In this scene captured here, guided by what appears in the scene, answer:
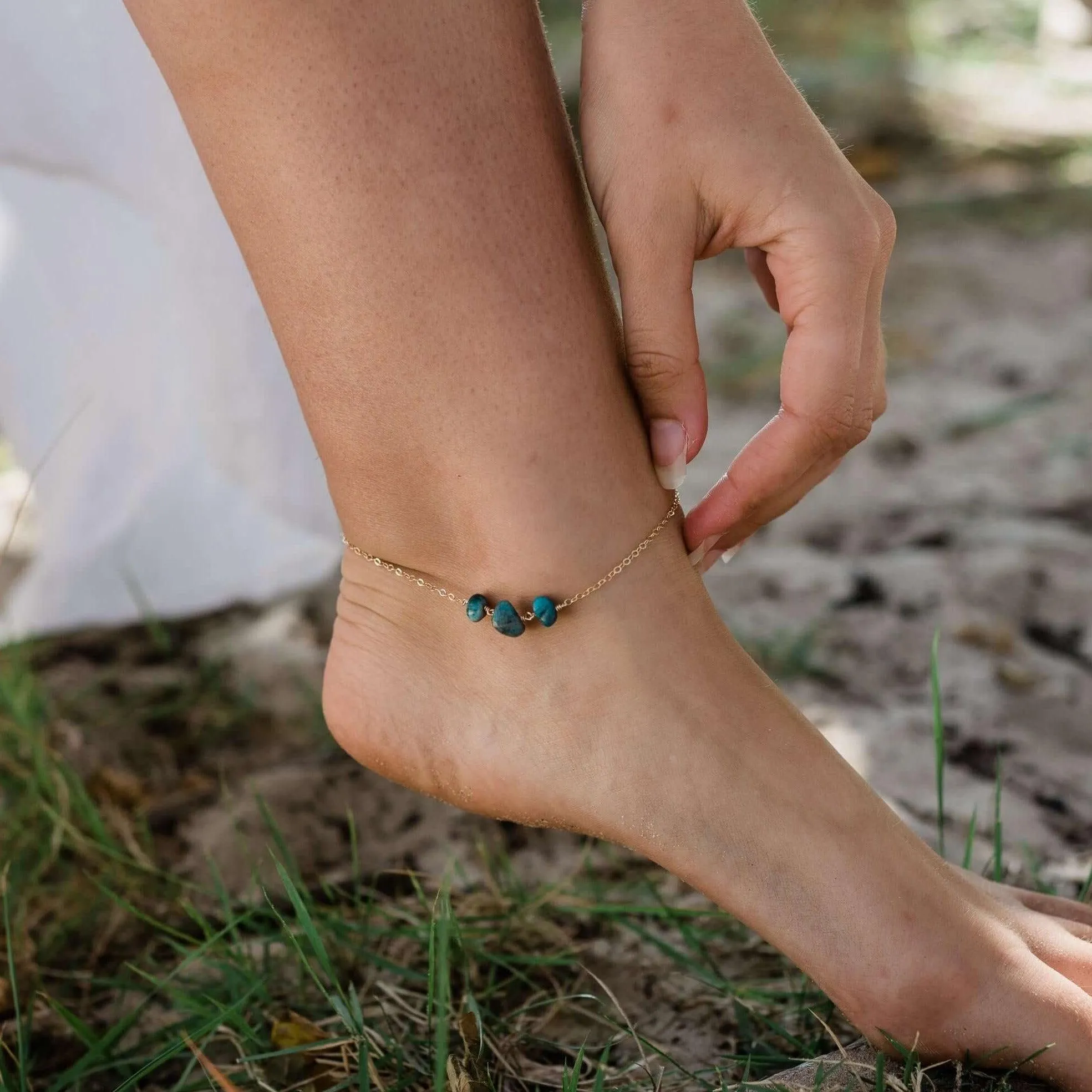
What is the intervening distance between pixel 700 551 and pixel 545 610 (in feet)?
0.56

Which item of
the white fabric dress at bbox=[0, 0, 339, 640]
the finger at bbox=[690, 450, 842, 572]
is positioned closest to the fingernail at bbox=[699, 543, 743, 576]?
the finger at bbox=[690, 450, 842, 572]

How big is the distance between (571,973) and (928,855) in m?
0.35

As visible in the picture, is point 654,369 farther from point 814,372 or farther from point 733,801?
point 733,801

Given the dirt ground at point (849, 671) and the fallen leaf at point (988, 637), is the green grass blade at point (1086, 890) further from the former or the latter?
the fallen leaf at point (988, 637)

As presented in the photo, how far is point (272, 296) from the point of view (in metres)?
0.96

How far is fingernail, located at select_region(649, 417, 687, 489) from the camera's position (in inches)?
39.1

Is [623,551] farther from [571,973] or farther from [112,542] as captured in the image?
[112,542]

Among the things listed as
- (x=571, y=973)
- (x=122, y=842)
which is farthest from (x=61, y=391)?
(x=571, y=973)

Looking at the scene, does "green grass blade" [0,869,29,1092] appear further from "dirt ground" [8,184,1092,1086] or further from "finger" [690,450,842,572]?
"finger" [690,450,842,572]

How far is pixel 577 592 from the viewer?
3.21 ft

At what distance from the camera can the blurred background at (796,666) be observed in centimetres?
124

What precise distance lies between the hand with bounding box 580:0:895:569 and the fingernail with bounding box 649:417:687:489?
3cm

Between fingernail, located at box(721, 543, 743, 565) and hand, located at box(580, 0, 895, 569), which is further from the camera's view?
fingernail, located at box(721, 543, 743, 565)

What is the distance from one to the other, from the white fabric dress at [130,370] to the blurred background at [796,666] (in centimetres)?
4
